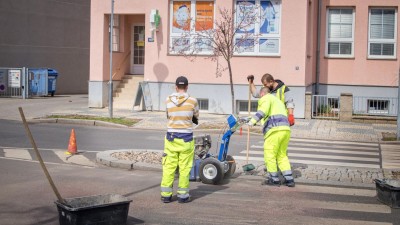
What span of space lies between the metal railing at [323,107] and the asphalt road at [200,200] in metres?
12.6

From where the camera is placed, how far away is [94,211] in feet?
22.5

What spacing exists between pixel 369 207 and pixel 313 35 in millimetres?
17164

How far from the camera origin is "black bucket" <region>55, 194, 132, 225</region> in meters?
6.74

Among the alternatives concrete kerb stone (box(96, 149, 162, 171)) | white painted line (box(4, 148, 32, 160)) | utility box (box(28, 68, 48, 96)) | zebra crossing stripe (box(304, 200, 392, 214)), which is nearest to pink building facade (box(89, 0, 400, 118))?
utility box (box(28, 68, 48, 96))

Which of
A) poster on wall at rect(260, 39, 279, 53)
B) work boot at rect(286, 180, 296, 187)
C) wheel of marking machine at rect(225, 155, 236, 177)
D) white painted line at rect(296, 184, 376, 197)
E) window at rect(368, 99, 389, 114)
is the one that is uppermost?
poster on wall at rect(260, 39, 279, 53)

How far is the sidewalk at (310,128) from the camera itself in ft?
37.2

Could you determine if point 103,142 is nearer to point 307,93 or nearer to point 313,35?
point 307,93

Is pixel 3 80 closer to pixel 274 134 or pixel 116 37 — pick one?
pixel 116 37

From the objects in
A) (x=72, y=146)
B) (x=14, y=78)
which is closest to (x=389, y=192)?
(x=72, y=146)

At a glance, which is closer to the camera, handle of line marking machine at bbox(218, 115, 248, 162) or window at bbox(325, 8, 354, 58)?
handle of line marking machine at bbox(218, 115, 248, 162)

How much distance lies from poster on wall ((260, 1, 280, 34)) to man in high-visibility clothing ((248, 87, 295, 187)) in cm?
1314

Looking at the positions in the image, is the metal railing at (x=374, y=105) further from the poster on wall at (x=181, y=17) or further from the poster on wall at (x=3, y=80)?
the poster on wall at (x=3, y=80)

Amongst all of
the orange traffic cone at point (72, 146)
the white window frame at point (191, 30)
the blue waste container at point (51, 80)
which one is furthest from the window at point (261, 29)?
the blue waste container at point (51, 80)

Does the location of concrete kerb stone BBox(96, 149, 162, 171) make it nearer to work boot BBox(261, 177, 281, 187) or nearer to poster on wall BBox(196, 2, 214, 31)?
work boot BBox(261, 177, 281, 187)
